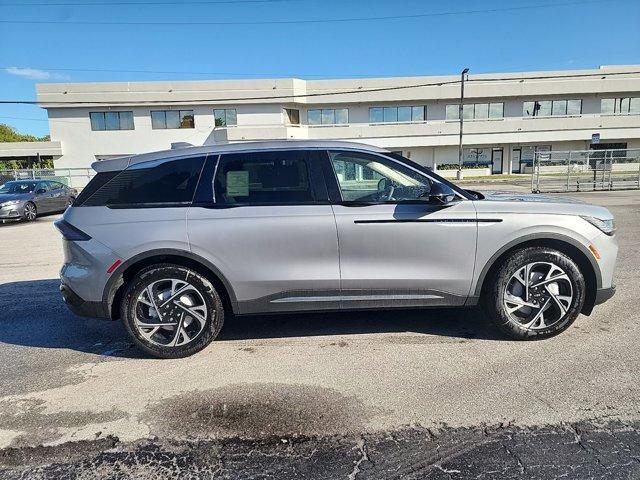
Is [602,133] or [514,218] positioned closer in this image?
[514,218]

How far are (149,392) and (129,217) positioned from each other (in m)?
1.47

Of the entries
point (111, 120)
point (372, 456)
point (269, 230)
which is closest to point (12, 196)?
point (269, 230)

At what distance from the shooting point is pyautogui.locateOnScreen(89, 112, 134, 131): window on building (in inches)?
1385

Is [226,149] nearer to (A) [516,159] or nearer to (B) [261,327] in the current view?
(B) [261,327]

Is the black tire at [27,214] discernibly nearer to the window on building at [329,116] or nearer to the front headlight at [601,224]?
the front headlight at [601,224]

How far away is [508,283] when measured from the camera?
389 centimetres

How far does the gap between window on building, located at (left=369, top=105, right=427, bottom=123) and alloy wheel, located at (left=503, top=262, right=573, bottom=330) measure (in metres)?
35.8

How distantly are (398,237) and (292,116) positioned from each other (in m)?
35.6

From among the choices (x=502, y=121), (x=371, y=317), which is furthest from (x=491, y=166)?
(x=371, y=317)

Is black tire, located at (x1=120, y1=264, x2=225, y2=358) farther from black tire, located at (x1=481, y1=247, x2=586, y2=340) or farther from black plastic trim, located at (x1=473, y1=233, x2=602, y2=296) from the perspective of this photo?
black tire, located at (x1=481, y1=247, x2=586, y2=340)

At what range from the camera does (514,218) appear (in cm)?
380

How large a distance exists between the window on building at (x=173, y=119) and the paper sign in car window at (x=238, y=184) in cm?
3460

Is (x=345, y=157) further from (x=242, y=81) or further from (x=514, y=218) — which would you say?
(x=242, y=81)

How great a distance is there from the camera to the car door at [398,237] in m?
3.72
